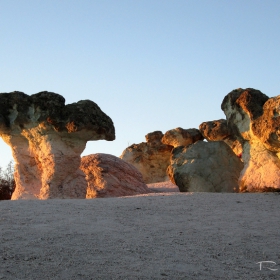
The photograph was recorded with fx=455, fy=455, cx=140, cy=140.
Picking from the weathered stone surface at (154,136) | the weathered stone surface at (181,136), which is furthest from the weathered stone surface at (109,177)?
the weathered stone surface at (154,136)

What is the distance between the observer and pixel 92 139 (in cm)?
1218

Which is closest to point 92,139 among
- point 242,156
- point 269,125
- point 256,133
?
point 242,156

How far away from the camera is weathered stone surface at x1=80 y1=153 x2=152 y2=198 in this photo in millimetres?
Result: 15727

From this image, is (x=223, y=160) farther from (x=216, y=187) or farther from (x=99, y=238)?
(x=99, y=238)

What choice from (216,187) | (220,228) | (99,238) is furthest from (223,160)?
(99,238)

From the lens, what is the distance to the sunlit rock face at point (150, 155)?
27125 mm

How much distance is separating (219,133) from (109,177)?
24.1 ft

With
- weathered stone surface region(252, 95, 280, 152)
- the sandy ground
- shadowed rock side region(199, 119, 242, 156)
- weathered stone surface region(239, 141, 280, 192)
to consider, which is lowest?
the sandy ground

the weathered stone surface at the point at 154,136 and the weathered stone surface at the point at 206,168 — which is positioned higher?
the weathered stone surface at the point at 154,136

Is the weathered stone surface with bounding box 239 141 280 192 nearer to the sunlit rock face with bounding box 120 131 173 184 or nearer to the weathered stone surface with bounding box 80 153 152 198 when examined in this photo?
the weathered stone surface with bounding box 80 153 152 198

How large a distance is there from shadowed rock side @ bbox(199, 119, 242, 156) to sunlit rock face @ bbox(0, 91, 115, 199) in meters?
10.2

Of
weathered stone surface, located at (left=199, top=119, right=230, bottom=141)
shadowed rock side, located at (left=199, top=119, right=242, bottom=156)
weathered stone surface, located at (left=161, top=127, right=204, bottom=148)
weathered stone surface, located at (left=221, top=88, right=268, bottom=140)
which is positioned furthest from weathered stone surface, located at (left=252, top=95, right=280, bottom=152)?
weathered stone surface, located at (left=161, top=127, right=204, bottom=148)

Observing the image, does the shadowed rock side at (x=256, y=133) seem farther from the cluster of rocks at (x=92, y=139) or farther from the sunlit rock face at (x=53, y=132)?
the sunlit rock face at (x=53, y=132)

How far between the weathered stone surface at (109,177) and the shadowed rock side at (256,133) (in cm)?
575
